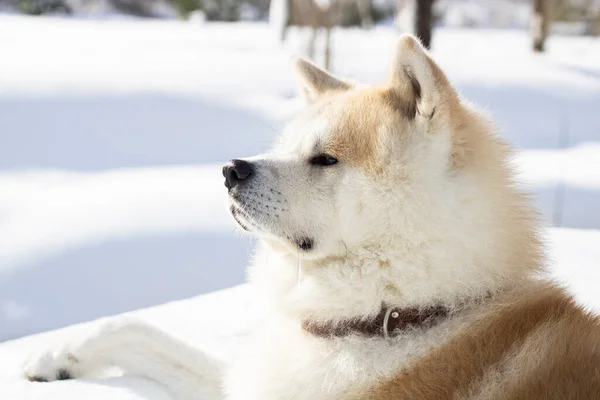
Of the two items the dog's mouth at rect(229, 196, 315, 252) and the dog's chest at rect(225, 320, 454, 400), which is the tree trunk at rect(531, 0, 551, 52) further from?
the dog's chest at rect(225, 320, 454, 400)

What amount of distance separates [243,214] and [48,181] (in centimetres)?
406

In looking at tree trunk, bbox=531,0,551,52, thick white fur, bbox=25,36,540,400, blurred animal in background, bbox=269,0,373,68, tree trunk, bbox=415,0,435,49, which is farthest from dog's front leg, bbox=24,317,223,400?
tree trunk, bbox=531,0,551,52

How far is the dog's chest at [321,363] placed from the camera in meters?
1.79

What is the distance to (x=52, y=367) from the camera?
7.81ft

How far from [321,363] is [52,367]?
1044 mm

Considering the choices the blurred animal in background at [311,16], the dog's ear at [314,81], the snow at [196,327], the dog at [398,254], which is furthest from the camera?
the blurred animal in background at [311,16]

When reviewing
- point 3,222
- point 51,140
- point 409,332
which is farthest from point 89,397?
point 51,140

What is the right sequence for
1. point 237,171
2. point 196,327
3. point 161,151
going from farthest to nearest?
1. point 161,151
2. point 196,327
3. point 237,171

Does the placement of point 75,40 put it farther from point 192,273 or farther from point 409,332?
point 409,332

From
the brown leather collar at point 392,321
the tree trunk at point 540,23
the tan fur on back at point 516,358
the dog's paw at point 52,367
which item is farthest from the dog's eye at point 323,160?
the tree trunk at point 540,23

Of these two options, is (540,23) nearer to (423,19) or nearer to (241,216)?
(423,19)

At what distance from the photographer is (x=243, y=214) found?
6.61 ft

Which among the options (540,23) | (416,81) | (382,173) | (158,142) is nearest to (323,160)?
(382,173)

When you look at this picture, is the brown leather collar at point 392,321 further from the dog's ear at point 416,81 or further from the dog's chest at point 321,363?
the dog's ear at point 416,81
